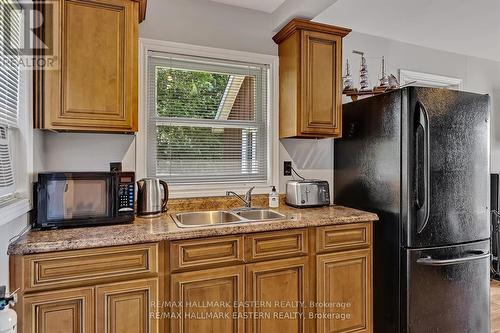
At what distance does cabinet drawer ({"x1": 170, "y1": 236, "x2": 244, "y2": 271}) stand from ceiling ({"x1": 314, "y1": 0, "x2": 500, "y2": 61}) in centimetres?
201

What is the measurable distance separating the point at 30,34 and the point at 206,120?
117cm

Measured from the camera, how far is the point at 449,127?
2.03 metres

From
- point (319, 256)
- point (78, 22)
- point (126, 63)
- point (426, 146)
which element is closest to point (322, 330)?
point (319, 256)

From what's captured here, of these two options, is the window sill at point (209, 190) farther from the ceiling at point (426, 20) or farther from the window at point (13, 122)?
the ceiling at point (426, 20)

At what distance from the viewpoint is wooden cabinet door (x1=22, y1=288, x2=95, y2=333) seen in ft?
4.38

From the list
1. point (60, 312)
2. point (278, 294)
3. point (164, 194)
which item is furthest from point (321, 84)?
point (60, 312)

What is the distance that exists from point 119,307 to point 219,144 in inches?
52.6

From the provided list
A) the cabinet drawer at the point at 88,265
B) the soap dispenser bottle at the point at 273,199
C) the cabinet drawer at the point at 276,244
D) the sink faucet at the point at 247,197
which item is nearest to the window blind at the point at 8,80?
the cabinet drawer at the point at 88,265

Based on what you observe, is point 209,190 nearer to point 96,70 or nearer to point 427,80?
point 96,70

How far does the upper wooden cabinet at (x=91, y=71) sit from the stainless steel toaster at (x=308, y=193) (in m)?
1.24

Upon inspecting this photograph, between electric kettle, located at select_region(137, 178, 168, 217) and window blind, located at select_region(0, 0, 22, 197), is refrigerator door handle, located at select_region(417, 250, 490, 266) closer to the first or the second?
electric kettle, located at select_region(137, 178, 168, 217)

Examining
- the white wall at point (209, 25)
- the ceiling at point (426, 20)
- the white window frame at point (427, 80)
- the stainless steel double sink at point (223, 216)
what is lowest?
the stainless steel double sink at point (223, 216)

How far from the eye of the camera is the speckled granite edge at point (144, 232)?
1.36 metres

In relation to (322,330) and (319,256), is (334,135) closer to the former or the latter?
(319,256)
